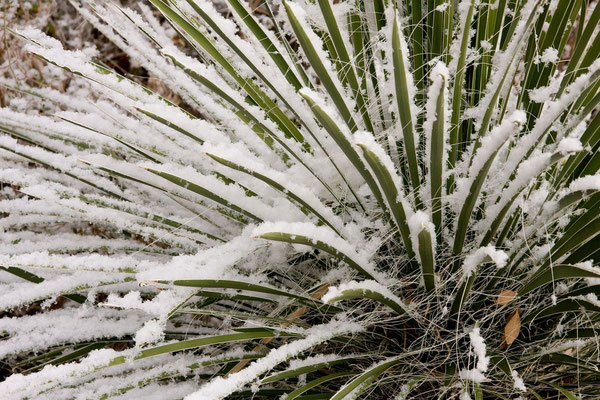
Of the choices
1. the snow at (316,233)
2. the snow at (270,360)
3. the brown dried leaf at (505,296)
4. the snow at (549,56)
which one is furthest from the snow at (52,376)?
the snow at (549,56)

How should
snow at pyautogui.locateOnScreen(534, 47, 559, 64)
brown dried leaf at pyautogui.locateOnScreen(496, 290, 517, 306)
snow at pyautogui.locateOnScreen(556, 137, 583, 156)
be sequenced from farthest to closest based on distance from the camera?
snow at pyautogui.locateOnScreen(534, 47, 559, 64) < brown dried leaf at pyautogui.locateOnScreen(496, 290, 517, 306) < snow at pyautogui.locateOnScreen(556, 137, 583, 156)

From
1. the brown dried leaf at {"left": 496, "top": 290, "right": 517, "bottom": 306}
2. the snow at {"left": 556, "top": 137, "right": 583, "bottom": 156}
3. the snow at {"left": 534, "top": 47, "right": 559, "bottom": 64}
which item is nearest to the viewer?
the snow at {"left": 556, "top": 137, "right": 583, "bottom": 156}

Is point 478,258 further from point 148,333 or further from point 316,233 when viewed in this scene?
point 148,333

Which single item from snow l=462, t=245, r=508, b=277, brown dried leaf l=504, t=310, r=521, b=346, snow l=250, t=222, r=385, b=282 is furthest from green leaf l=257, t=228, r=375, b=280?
brown dried leaf l=504, t=310, r=521, b=346

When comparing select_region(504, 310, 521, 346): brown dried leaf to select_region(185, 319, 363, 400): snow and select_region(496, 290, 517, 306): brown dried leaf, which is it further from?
select_region(185, 319, 363, 400): snow

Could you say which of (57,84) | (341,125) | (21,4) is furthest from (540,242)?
(21,4)

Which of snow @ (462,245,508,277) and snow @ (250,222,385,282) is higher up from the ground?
snow @ (250,222,385,282)

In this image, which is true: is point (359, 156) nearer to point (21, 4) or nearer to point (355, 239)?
point (355, 239)

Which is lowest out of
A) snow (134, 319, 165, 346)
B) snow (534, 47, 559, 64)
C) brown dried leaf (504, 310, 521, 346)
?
brown dried leaf (504, 310, 521, 346)

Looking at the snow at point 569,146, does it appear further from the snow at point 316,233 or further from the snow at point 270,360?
the snow at point 270,360

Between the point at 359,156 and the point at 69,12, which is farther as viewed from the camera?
the point at 69,12
